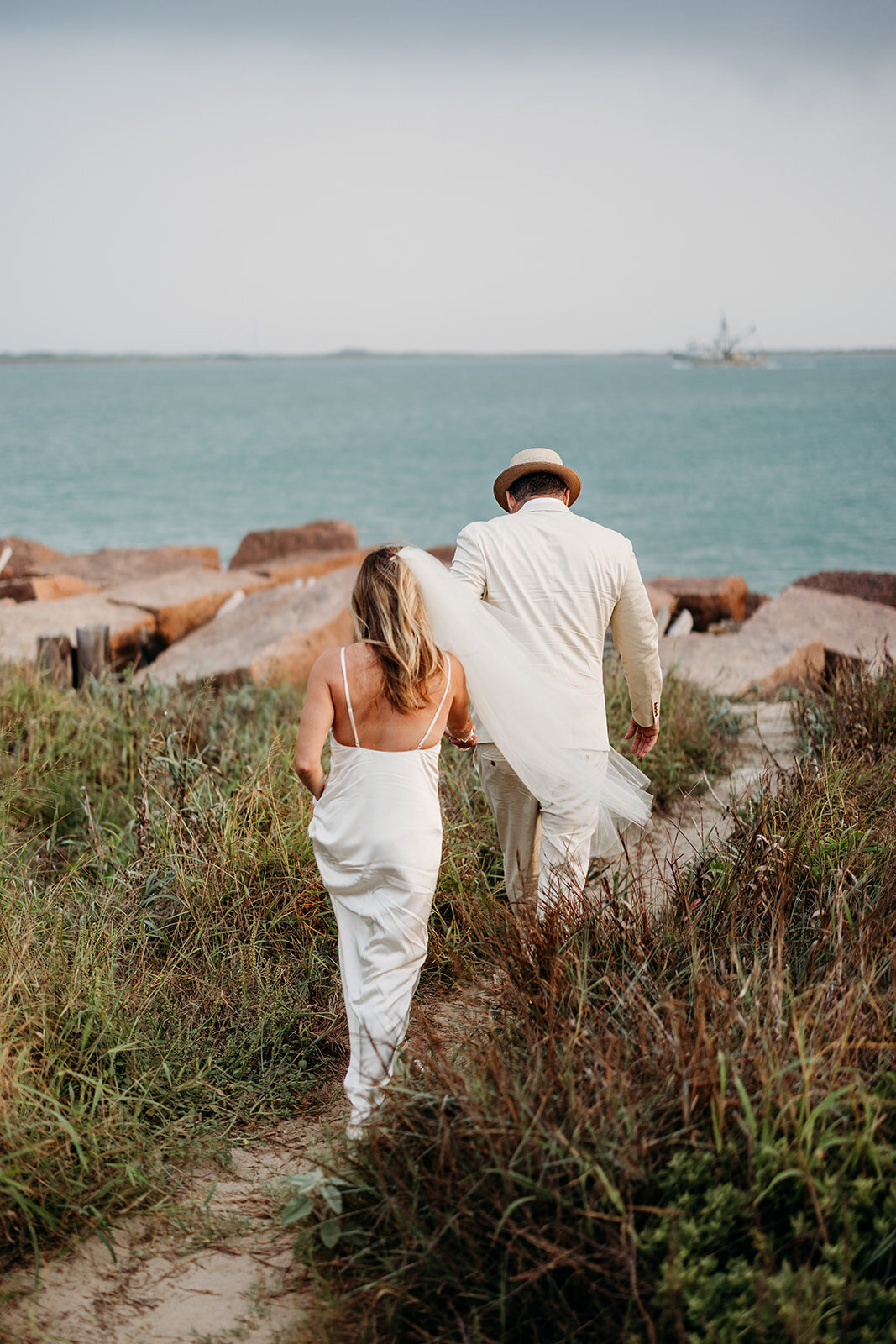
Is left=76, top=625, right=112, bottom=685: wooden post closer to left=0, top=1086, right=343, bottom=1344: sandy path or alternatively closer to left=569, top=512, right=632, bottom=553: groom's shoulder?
left=569, top=512, right=632, bottom=553: groom's shoulder

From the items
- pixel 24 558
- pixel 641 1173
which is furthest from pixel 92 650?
pixel 24 558

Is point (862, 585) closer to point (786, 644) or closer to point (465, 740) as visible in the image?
point (786, 644)

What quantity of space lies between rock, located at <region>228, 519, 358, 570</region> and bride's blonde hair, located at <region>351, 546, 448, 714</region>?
1295 centimetres

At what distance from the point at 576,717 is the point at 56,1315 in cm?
243

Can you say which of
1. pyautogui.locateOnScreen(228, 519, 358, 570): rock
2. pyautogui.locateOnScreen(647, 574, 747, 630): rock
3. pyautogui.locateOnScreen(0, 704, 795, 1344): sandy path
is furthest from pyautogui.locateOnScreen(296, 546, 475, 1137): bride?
pyautogui.locateOnScreen(228, 519, 358, 570): rock

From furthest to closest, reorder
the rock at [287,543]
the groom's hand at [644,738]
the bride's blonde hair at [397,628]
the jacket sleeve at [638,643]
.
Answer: the rock at [287,543] < the groom's hand at [644,738] < the jacket sleeve at [638,643] < the bride's blonde hair at [397,628]

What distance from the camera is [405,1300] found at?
2.33 m

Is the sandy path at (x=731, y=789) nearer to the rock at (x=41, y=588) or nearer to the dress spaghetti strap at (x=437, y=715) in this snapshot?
the dress spaghetti strap at (x=437, y=715)

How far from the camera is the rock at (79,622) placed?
10.2 metres

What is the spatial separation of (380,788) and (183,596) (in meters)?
9.12

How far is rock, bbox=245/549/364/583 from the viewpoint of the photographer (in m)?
13.6

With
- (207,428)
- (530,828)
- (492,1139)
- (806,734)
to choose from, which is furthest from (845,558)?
(207,428)

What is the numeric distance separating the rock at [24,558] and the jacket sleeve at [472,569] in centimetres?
1324

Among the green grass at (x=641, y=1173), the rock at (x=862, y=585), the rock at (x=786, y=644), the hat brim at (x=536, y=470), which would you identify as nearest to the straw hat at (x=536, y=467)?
the hat brim at (x=536, y=470)
